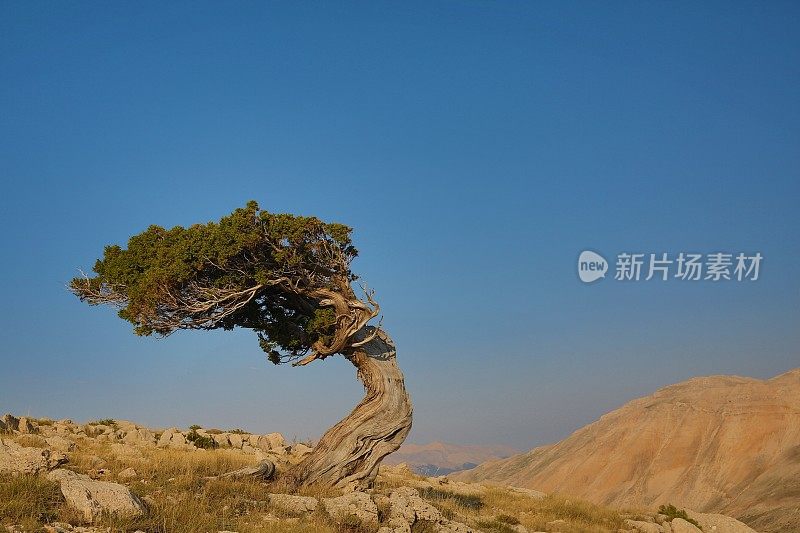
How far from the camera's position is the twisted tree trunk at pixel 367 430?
19.5m

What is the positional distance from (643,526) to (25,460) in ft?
63.9

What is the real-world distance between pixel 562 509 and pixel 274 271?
14.0 meters

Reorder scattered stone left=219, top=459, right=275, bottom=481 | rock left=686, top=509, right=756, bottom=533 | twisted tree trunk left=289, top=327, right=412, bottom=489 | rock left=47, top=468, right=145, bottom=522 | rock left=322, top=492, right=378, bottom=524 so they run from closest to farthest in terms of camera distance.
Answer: rock left=47, top=468, right=145, bottom=522, rock left=322, top=492, right=378, bottom=524, scattered stone left=219, top=459, right=275, bottom=481, twisted tree trunk left=289, top=327, right=412, bottom=489, rock left=686, top=509, right=756, bottom=533

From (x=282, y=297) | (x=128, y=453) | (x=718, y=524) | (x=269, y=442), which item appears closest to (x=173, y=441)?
(x=269, y=442)

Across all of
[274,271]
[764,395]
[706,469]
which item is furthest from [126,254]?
[764,395]

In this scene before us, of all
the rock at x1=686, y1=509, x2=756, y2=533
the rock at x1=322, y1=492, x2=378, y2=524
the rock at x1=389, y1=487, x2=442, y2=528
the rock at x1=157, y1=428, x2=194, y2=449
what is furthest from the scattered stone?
the rock at x1=686, y1=509, x2=756, y2=533

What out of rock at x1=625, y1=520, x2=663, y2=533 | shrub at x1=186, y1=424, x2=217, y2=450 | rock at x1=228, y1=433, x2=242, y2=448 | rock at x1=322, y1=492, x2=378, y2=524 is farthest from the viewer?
rock at x1=228, y1=433, x2=242, y2=448

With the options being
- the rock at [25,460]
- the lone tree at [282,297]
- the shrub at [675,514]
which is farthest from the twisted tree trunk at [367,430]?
the shrub at [675,514]

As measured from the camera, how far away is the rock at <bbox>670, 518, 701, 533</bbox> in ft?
76.5

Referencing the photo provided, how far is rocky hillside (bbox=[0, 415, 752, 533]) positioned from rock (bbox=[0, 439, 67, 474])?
20 mm

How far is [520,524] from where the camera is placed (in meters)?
20.2

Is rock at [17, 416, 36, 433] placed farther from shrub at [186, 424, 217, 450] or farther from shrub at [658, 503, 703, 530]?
shrub at [658, 503, 703, 530]

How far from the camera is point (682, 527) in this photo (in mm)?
23438

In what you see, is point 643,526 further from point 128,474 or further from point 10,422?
point 10,422
